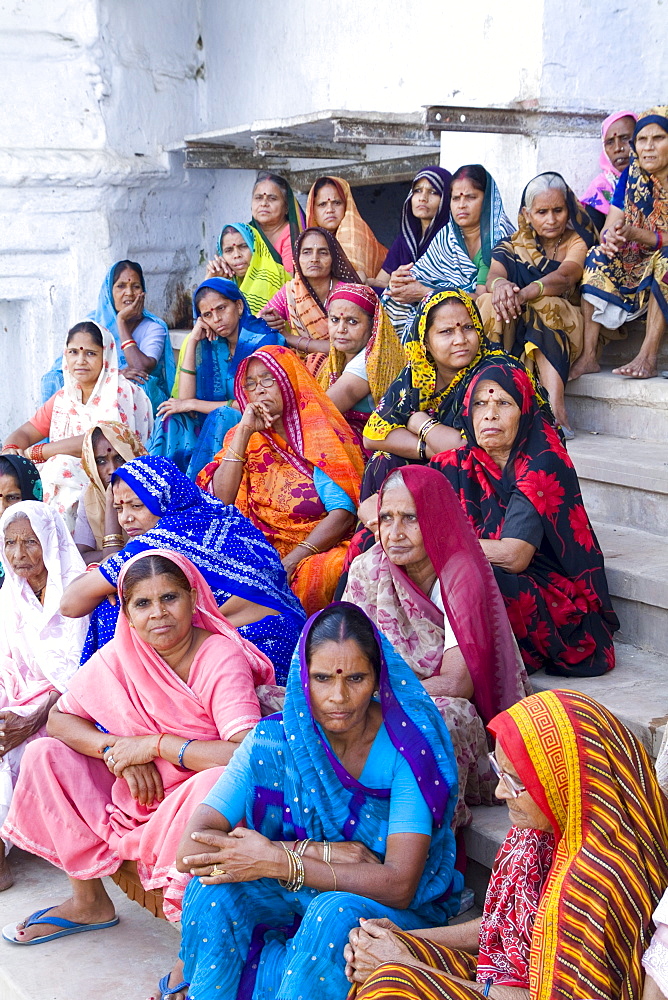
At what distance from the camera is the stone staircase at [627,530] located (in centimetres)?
284

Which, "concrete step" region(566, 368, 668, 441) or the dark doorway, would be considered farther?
the dark doorway

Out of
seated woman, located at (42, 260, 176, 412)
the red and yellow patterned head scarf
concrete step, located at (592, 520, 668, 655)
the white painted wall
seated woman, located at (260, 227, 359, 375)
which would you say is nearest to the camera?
the red and yellow patterned head scarf

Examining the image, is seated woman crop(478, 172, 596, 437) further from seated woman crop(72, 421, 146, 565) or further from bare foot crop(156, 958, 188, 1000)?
bare foot crop(156, 958, 188, 1000)

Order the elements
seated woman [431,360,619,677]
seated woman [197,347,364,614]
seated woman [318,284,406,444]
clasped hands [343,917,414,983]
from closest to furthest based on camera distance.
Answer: clasped hands [343,917,414,983]
seated woman [431,360,619,677]
seated woman [197,347,364,614]
seated woman [318,284,406,444]

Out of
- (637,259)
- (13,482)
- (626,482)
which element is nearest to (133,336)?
(13,482)

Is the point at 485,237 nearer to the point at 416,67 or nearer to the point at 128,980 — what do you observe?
the point at 416,67

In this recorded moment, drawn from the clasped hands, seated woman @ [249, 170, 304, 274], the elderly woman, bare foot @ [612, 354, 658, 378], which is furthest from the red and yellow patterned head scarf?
seated woman @ [249, 170, 304, 274]

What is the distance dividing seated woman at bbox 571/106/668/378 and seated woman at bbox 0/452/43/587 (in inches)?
90.5

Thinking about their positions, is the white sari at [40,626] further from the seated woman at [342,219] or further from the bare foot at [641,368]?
the seated woman at [342,219]

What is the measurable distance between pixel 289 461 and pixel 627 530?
4.40 feet

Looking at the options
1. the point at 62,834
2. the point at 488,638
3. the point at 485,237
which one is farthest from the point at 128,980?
the point at 485,237

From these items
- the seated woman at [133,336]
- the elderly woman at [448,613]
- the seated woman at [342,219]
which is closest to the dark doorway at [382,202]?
the seated woman at [342,219]

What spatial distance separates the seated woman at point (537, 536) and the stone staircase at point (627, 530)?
0.34 feet

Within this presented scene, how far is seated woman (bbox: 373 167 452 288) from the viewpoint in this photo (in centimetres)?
537
